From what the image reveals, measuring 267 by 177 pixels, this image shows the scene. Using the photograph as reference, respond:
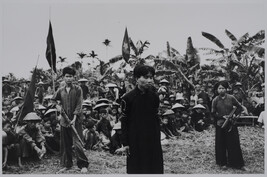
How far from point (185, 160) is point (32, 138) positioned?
277cm

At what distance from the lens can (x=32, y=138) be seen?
545 cm

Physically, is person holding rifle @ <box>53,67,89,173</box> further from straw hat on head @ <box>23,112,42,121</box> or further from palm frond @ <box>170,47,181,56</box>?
palm frond @ <box>170,47,181,56</box>

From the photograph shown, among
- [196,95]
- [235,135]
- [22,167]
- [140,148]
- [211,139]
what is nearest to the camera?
[140,148]

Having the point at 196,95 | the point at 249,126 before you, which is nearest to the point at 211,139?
the point at 249,126

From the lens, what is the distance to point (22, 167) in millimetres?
5141

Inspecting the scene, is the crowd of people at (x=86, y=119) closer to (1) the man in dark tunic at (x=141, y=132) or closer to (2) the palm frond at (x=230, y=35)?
(1) the man in dark tunic at (x=141, y=132)

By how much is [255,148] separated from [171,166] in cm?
175

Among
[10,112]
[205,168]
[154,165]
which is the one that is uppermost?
[10,112]

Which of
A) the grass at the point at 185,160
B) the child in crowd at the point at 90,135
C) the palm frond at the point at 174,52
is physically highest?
the palm frond at the point at 174,52

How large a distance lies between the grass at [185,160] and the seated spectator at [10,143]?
0.16 metres

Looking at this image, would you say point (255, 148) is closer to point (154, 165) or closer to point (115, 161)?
point (115, 161)

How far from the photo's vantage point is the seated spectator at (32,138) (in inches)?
209

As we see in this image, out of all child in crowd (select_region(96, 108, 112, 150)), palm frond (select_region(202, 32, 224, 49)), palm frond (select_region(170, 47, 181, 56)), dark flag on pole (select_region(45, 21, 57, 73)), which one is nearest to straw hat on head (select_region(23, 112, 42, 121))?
dark flag on pole (select_region(45, 21, 57, 73))

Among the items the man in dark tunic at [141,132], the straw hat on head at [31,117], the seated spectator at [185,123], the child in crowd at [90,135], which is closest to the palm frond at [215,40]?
the seated spectator at [185,123]
